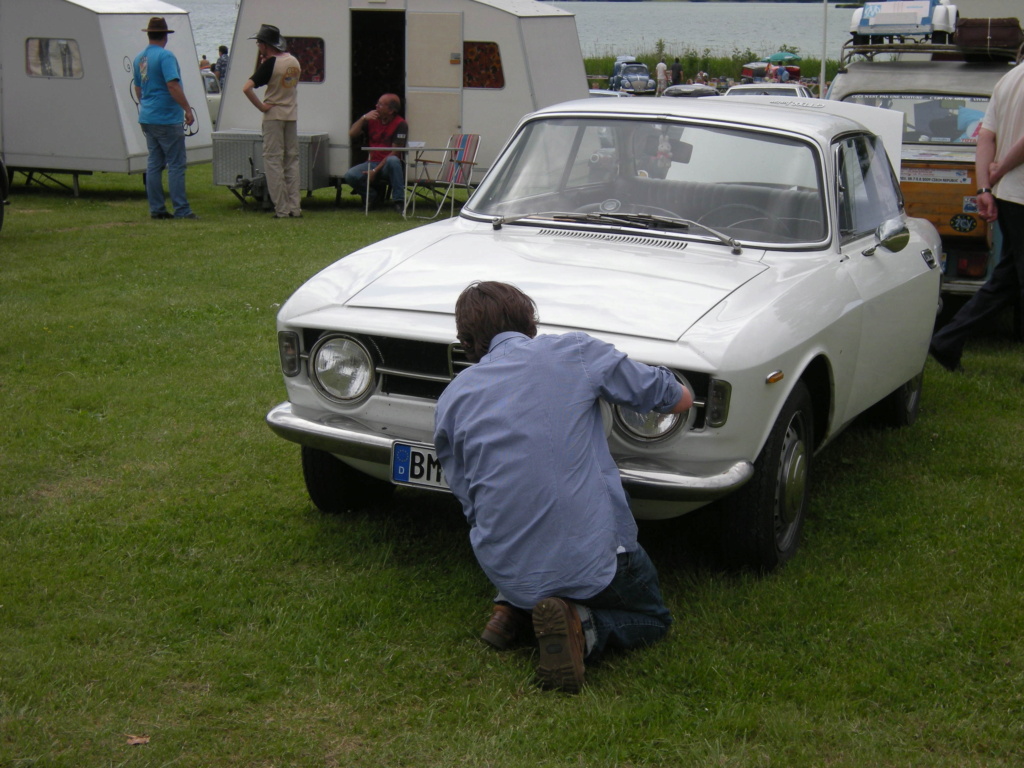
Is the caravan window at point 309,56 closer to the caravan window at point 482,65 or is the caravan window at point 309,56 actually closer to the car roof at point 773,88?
the caravan window at point 482,65

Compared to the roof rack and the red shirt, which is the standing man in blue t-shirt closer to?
the red shirt

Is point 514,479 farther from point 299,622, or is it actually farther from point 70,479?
point 70,479

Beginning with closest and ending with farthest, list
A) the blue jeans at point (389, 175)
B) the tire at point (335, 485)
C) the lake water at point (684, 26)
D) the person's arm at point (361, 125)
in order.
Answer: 1. the tire at point (335, 485)
2. the person's arm at point (361, 125)
3. the blue jeans at point (389, 175)
4. the lake water at point (684, 26)

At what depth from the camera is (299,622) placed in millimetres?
3764

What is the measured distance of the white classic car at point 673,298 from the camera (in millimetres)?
3691

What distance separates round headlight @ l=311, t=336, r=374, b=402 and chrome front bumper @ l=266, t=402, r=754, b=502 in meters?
0.12

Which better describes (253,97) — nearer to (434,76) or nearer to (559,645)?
(434,76)

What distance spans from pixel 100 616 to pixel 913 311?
12.2 feet

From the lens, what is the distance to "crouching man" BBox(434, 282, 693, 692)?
3307 millimetres

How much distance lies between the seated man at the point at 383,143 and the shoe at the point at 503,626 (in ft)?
36.6

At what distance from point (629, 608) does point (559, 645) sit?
32 cm

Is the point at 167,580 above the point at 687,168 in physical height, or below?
below

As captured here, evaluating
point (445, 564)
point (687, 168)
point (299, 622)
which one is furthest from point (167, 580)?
point (687, 168)

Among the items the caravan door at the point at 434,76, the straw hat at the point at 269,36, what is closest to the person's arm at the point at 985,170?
the caravan door at the point at 434,76
